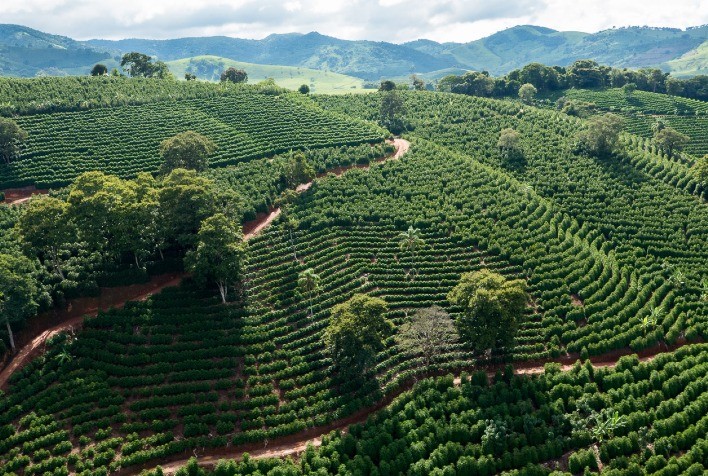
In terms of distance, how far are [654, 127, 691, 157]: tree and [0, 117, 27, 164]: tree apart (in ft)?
351

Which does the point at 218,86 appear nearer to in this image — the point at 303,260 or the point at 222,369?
the point at 303,260

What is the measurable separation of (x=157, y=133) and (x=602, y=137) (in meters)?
76.5

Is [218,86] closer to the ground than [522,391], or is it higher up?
higher up

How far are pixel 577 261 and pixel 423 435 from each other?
30.4 m

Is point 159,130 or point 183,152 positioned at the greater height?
point 159,130

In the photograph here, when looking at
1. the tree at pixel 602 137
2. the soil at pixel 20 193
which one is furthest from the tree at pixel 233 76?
the tree at pixel 602 137

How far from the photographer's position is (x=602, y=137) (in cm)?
8431

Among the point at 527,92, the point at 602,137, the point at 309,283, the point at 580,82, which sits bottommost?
the point at 309,283

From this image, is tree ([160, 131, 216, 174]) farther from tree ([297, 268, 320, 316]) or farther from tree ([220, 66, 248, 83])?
tree ([220, 66, 248, 83])

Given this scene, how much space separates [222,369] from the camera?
4678 cm

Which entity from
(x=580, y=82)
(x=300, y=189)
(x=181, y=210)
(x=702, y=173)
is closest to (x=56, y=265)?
(x=181, y=210)

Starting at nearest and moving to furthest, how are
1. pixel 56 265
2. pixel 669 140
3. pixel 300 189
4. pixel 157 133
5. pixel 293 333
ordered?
pixel 293 333 < pixel 56 265 < pixel 300 189 < pixel 669 140 < pixel 157 133

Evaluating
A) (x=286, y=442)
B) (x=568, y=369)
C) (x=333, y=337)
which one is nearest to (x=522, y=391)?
(x=568, y=369)

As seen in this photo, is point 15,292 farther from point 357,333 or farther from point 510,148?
point 510,148
